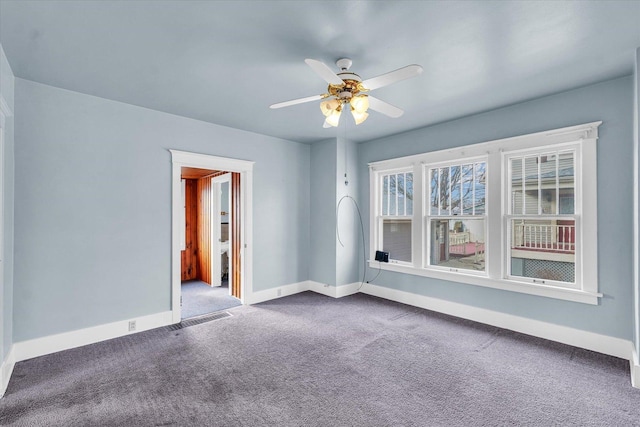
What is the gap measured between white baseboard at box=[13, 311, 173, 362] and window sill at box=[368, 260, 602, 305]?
3364 mm

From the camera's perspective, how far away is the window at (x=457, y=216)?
4.06 m

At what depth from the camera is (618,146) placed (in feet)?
9.68

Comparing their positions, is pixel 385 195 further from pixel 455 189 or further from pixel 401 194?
pixel 455 189

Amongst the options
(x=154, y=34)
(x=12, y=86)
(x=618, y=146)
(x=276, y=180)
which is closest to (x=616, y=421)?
(x=618, y=146)

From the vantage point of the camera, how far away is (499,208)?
3.77 meters

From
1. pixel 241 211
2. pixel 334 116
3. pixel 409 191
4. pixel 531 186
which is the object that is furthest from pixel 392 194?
pixel 334 116

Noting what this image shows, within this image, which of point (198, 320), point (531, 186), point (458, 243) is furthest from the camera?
point (458, 243)

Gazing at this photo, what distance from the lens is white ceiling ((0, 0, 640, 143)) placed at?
76.5 inches

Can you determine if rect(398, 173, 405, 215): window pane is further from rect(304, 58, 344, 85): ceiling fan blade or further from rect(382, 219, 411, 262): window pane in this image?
rect(304, 58, 344, 85): ceiling fan blade

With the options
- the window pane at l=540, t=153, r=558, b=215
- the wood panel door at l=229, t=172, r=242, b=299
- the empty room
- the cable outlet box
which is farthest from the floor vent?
the window pane at l=540, t=153, r=558, b=215

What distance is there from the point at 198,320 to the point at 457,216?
3.70 meters

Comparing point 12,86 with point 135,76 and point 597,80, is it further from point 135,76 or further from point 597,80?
point 597,80

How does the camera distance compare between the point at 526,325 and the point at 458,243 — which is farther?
the point at 458,243

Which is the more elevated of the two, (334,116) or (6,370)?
(334,116)
